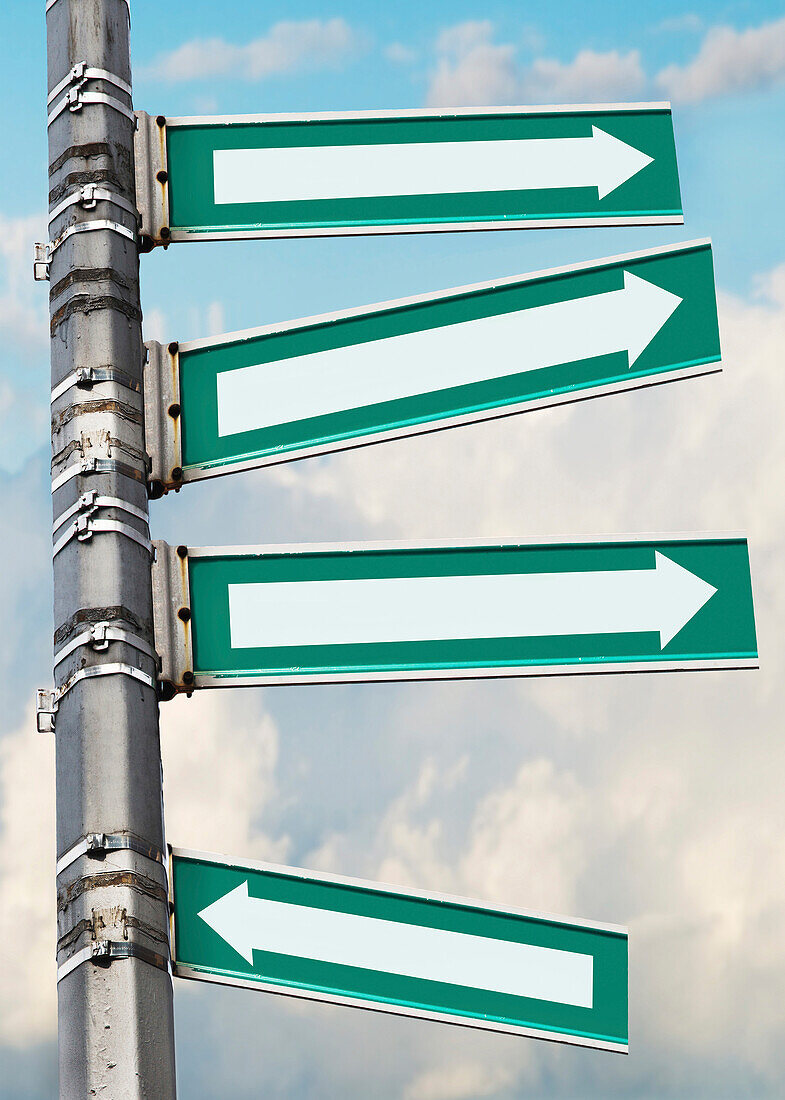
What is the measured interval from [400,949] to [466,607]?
0.86 meters

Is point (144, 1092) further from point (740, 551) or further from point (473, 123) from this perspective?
point (473, 123)

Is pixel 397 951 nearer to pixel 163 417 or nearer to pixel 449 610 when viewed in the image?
pixel 449 610

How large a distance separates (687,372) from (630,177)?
0.63 metres

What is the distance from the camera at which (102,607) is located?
3363 millimetres

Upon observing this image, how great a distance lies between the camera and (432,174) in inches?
156

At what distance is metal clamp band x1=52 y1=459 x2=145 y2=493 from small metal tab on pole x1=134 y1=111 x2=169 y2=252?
0.69m

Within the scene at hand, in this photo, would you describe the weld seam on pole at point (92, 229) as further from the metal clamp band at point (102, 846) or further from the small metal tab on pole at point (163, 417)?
the metal clamp band at point (102, 846)

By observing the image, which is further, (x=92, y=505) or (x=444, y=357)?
(x=444, y=357)

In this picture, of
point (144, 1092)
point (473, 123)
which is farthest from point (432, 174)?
point (144, 1092)

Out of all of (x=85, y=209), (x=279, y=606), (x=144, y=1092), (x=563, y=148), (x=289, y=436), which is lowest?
(x=144, y=1092)

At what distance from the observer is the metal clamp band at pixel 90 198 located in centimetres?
370

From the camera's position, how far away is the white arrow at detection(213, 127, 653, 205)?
3938 millimetres

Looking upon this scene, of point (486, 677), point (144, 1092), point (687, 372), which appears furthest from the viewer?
point (687, 372)

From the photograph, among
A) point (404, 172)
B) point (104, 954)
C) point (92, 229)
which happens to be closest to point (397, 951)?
point (104, 954)
